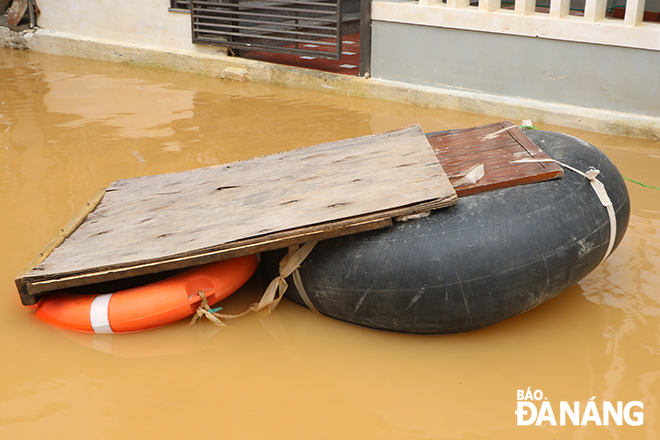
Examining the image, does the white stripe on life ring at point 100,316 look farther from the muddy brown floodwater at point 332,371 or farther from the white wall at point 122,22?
the white wall at point 122,22

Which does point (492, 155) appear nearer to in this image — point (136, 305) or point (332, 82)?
point (136, 305)

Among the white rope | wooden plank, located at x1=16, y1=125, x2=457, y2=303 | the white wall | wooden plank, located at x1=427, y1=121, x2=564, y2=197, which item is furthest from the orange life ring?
the white wall

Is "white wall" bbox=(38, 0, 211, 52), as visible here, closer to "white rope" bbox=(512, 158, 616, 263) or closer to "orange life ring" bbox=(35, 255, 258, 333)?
"orange life ring" bbox=(35, 255, 258, 333)

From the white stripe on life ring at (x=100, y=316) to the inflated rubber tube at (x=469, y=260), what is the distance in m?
1.14

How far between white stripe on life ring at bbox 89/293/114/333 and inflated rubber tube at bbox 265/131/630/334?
114cm

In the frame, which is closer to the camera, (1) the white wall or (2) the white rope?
(2) the white rope

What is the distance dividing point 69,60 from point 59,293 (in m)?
7.56

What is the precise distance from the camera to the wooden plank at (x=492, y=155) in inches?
126

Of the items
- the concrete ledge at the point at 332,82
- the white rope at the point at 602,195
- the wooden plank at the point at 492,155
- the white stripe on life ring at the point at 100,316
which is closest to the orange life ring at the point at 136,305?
the white stripe on life ring at the point at 100,316

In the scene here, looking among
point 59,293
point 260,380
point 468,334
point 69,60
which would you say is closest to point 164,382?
point 260,380

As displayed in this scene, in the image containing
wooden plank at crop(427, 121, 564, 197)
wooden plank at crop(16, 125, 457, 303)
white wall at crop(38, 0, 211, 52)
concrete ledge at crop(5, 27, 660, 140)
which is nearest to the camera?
wooden plank at crop(16, 125, 457, 303)

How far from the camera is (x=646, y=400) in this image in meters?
2.80

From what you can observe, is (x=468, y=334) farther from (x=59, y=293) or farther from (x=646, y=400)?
(x=59, y=293)

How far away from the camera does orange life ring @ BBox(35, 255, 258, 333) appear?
3.26 metres
